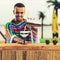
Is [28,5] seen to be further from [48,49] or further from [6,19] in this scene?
[48,49]

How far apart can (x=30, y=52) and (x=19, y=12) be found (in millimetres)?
443

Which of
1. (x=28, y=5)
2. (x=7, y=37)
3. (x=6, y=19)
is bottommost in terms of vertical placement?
(x=7, y=37)

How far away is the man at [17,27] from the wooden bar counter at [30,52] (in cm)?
9

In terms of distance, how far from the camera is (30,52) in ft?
7.22

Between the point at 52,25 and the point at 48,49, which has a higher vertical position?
the point at 52,25

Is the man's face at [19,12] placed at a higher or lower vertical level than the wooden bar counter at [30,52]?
higher

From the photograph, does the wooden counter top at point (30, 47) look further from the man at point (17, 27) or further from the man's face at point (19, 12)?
the man's face at point (19, 12)

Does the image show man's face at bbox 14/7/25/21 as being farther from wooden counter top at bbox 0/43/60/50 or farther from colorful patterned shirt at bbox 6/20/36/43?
wooden counter top at bbox 0/43/60/50

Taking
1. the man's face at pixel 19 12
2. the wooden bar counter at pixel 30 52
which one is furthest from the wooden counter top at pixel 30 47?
the man's face at pixel 19 12

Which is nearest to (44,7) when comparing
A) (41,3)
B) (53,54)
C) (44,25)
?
(41,3)

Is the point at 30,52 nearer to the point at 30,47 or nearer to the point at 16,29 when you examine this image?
the point at 30,47

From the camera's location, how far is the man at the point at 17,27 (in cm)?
229

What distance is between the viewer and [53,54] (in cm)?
218

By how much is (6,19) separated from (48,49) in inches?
21.2
